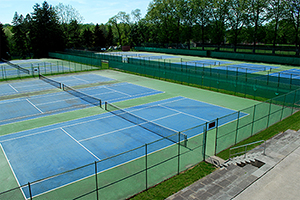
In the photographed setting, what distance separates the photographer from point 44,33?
8769cm

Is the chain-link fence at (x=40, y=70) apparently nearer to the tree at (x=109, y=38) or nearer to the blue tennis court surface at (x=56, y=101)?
the blue tennis court surface at (x=56, y=101)

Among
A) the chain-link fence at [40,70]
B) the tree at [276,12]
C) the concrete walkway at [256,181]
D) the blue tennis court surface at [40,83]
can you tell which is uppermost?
the tree at [276,12]

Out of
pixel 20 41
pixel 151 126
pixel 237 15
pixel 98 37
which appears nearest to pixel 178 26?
pixel 237 15

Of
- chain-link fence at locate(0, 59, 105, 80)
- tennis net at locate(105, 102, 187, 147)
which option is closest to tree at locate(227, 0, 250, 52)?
chain-link fence at locate(0, 59, 105, 80)

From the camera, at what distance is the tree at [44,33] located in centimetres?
8469

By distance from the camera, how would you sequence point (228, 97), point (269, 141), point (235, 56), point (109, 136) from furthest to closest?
point (235, 56) → point (228, 97) → point (109, 136) → point (269, 141)

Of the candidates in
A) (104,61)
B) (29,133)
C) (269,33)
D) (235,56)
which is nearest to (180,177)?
(29,133)

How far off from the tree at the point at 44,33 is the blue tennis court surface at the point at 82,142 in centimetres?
7129

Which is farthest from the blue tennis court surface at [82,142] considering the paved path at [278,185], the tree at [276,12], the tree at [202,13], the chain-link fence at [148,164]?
the tree at [202,13]

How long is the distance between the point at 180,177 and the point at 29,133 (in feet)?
Answer: 42.0

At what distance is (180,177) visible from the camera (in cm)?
1302

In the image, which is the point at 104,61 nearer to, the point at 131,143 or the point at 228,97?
the point at 228,97

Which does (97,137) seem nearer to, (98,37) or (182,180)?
(182,180)

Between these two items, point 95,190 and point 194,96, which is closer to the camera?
point 95,190
